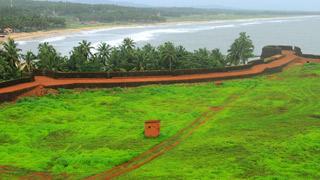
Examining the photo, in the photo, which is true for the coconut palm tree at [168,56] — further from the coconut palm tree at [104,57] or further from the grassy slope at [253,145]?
the grassy slope at [253,145]

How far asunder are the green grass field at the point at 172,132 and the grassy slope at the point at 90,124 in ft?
0.13

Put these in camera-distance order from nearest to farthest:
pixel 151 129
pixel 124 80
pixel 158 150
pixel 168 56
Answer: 1. pixel 158 150
2. pixel 151 129
3. pixel 124 80
4. pixel 168 56

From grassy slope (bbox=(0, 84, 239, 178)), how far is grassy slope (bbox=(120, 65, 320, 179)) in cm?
148

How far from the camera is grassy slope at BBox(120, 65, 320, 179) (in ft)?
53.1

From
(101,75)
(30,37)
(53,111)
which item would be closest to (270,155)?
(53,111)

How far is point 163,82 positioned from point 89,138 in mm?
13140

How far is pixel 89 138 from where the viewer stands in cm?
2030

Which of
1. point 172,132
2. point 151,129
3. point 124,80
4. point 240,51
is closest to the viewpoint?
point 151,129

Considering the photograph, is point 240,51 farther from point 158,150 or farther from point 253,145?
point 158,150

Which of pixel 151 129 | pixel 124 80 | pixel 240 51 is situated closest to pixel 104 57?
pixel 124 80

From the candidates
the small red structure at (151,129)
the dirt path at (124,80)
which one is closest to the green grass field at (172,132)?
the small red structure at (151,129)

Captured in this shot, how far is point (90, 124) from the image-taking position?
890 inches

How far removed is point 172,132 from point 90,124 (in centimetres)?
404

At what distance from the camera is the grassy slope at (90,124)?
1727 centimetres
